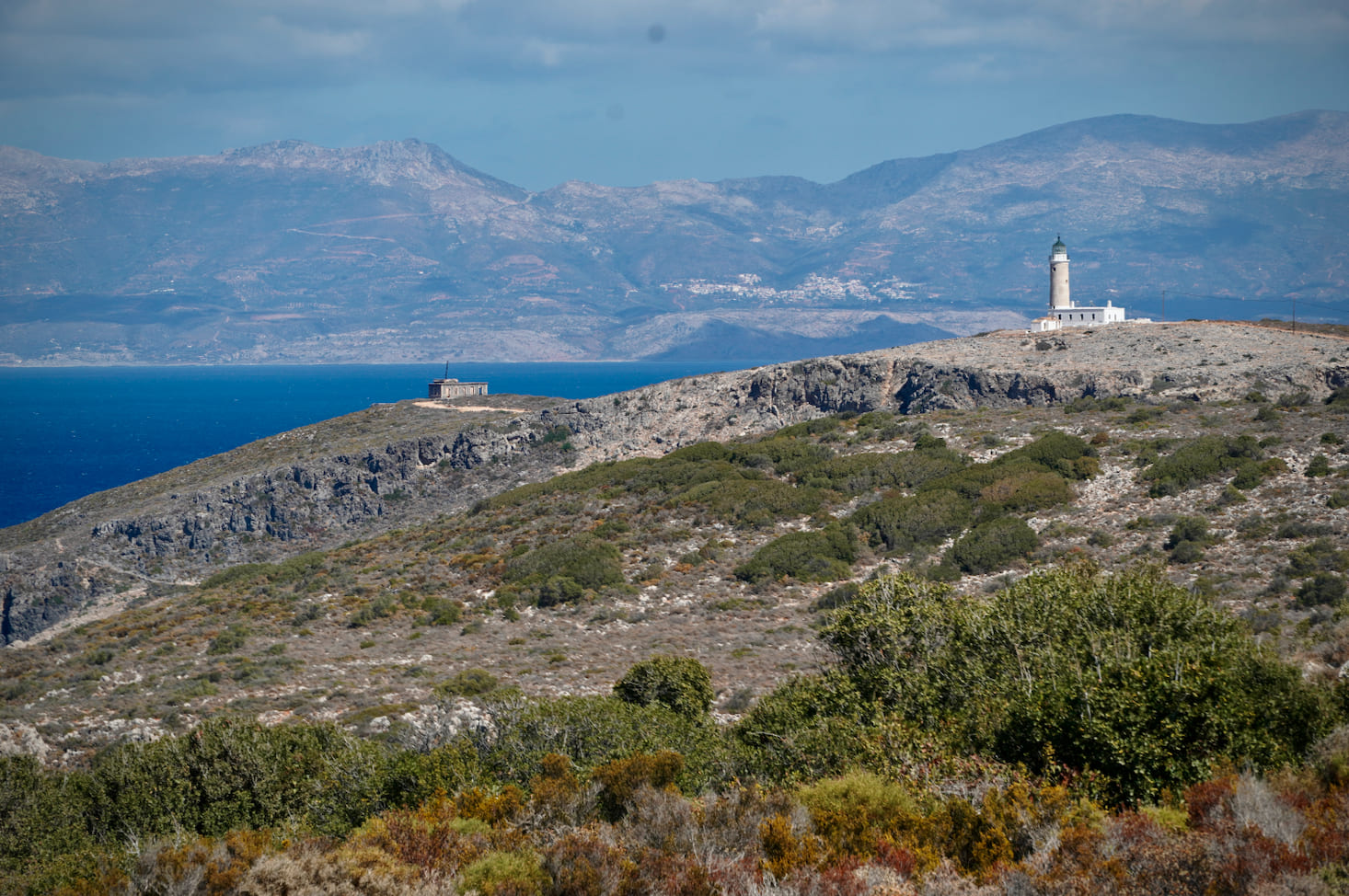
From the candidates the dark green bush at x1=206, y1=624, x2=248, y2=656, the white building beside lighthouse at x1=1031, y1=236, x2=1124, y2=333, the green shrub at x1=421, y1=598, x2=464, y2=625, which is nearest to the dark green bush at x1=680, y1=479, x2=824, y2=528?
the green shrub at x1=421, y1=598, x2=464, y2=625

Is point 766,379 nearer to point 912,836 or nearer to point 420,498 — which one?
point 420,498

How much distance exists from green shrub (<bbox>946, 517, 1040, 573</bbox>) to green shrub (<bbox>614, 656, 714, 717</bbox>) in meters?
13.4

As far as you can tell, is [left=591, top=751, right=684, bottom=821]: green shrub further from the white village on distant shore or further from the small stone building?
the small stone building

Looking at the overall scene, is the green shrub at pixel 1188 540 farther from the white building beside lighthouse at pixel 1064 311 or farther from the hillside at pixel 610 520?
the white building beside lighthouse at pixel 1064 311

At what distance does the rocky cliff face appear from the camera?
54.0m

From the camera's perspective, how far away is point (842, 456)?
46.7 m

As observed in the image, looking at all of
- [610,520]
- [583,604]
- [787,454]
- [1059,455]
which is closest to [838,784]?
[583,604]

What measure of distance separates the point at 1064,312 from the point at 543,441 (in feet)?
124

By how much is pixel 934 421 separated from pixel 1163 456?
13.3 meters

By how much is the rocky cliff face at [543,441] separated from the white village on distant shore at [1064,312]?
302 cm

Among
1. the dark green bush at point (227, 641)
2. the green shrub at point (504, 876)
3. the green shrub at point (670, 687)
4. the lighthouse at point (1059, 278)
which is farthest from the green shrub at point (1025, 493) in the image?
the lighthouse at point (1059, 278)

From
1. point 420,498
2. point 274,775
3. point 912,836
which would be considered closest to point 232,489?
point 420,498

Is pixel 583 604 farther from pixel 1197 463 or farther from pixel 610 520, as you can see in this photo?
pixel 1197 463

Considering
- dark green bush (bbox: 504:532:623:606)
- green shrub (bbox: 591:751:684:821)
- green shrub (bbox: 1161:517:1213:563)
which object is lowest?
dark green bush (bbox: 504:532:623:606)
